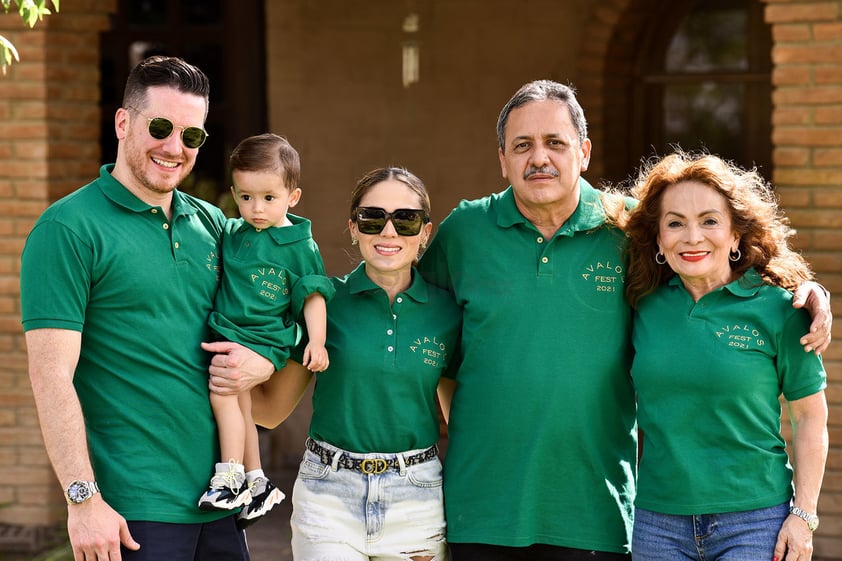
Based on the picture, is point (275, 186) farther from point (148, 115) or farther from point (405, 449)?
point (405, 449)

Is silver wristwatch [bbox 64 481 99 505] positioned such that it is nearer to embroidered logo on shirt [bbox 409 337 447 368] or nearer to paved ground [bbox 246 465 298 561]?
embroidered logo on shirt [bbox 409 337 447 368]

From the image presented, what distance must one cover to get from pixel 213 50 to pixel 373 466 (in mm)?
4778

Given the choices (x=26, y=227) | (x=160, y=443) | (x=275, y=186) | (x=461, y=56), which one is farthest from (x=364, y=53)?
(x=160, y=443)

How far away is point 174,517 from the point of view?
3.08 meters

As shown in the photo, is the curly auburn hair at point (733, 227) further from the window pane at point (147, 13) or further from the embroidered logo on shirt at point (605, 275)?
the window pane at point (147, 13)

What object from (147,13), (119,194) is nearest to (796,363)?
(119,194)

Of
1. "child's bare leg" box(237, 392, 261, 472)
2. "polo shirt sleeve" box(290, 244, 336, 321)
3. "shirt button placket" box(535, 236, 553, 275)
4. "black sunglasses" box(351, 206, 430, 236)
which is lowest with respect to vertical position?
"child's bare leg" box(237, 392, 261, 472)

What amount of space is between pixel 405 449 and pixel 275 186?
0.87 metres

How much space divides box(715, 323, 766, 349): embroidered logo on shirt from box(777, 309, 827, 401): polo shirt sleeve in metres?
0.07

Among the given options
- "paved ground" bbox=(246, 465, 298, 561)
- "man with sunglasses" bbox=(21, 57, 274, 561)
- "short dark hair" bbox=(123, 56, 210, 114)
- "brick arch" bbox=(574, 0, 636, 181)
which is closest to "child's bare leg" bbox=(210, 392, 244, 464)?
"man with sunglasses" bbox=(21, 57, 274, 561)

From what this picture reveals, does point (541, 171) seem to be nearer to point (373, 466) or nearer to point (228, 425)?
point (373, 466)

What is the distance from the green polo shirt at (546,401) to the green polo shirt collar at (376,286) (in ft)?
0.50

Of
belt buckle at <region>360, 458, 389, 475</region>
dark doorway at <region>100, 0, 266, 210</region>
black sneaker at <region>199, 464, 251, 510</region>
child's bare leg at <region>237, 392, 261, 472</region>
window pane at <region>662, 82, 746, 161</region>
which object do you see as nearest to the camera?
black sneaker at <region>199, 464, 251, 510</region>

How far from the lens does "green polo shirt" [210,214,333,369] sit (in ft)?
10.6
